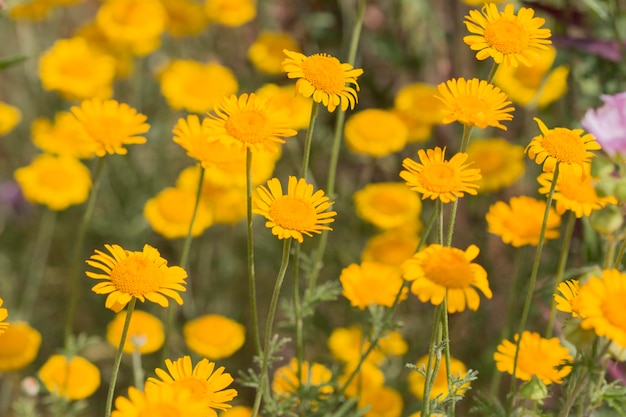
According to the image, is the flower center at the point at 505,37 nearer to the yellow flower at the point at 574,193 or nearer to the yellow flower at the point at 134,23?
the yellow flower at the point at 574,193

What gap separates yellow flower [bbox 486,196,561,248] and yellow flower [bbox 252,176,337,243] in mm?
311

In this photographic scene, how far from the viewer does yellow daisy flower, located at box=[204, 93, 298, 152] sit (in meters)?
0.79

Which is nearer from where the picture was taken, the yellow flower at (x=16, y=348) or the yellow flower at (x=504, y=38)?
the yellow flower at (x=504, y=38)

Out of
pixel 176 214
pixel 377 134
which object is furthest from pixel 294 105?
pixel 176 214

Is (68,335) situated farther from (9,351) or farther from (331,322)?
(331,322)

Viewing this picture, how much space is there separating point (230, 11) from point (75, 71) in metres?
0.31

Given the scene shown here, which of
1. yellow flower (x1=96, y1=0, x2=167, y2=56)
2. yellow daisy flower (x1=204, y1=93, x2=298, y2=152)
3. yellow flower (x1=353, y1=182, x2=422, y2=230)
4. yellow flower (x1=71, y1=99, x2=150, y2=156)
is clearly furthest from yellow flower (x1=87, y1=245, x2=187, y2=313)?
yellow flower (x1=96, y1=0, x2=167, y2=56)

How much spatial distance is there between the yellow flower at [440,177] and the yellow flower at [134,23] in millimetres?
914

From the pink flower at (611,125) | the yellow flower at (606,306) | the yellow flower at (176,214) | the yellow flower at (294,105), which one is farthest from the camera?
the yellow flower at (294,105)

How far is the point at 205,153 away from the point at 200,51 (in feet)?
3.68

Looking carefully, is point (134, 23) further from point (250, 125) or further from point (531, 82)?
point (250, 125)

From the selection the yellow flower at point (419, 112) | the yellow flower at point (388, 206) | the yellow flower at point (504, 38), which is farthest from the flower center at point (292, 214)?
the yellow flower at point (419, 112)

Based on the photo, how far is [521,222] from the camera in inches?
40.9

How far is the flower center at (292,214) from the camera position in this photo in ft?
2.47
